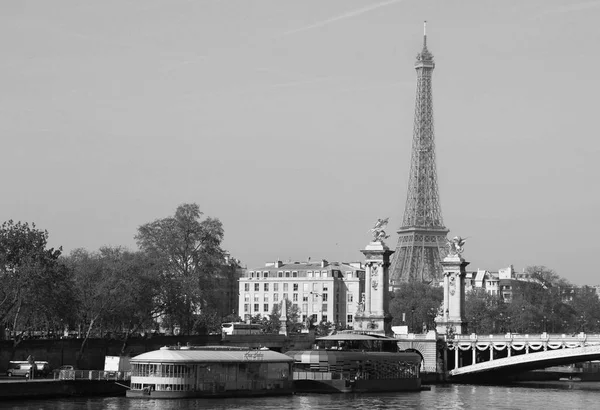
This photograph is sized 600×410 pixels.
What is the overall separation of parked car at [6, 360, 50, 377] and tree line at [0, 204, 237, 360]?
6.88 ft

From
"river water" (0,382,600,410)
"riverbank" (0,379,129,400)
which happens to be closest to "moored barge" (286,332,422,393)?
"river water" (0,382,600,410)

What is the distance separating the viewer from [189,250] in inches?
4311

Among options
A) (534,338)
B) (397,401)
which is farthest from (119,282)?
(534,338)

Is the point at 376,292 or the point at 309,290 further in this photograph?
the point at 309,290

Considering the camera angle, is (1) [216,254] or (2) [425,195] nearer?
(1) [216,254]

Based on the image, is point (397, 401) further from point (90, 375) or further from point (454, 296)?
point (454, 296)

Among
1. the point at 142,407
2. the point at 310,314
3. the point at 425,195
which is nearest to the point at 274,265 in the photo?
the point at 310,314

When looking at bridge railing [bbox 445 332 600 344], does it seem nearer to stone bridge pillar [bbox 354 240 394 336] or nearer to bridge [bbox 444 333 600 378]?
bridge [bbox 444 333 600 378]

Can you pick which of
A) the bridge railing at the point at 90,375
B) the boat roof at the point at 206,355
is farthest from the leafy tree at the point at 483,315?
the bridge railing at the point at 90,375

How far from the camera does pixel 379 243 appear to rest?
361ft

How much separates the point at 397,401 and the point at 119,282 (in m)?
21.9

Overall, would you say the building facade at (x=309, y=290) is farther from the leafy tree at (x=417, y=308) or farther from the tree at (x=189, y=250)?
the tree at (x=189, y=250)

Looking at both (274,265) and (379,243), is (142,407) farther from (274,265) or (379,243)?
(274,265)

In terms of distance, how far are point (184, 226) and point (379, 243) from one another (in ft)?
50.9
